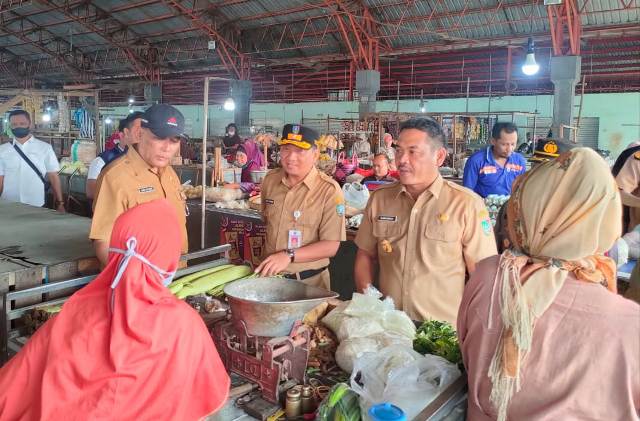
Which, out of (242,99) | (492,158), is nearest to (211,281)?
(492,158)

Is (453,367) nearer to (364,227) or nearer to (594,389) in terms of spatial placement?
(594,389)

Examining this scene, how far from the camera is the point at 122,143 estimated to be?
509 centimetres

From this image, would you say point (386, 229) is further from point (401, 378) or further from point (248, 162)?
point (248, 162)

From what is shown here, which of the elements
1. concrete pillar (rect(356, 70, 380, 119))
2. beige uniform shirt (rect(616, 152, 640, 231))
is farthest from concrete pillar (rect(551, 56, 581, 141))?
beige uniform shirt (rect(616, 152, 640, 231))

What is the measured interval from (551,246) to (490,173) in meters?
4.26

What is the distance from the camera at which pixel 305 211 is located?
316cm

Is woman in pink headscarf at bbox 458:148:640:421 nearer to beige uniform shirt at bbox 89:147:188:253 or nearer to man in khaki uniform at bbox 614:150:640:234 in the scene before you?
beige uniform shirt at bbox 89:147:188:253

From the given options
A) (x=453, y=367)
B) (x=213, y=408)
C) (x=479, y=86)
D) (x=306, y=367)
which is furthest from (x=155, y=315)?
(x=479, y=86)

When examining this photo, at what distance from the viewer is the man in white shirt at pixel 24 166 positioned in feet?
16.4

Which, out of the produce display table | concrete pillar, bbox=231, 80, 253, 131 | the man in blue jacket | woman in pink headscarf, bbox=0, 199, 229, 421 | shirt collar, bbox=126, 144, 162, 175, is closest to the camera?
woman in pink headscarf, bbox=0, 199, 229, 421

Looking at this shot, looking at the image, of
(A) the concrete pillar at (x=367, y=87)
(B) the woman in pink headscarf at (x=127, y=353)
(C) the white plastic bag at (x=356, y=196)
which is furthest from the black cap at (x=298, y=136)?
(A) the concrete pillar at (x=367, y=87)

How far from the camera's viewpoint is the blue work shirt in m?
5.38

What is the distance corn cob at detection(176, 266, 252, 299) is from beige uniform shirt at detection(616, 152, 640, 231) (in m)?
3.34

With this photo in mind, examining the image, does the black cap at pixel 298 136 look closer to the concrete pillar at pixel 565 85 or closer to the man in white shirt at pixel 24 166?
the man in white shirt at pixel 24 166
